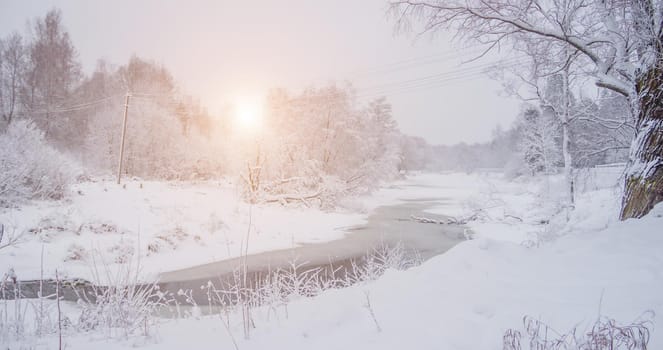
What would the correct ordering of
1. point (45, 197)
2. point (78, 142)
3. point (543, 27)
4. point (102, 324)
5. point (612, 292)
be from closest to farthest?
point (612, 292) → point (102, 324) → point (543, 27) → point (45, 197) → point (78, 142)

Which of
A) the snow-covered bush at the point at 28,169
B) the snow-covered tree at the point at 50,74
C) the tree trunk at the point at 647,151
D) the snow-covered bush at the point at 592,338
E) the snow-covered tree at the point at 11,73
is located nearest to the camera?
the snow-covered bush at the point at 592,338

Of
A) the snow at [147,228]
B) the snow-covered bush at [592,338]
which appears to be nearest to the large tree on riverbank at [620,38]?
the snow-covered bush at [592,338]

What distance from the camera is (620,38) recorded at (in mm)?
4656

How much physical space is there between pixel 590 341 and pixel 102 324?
4.52m

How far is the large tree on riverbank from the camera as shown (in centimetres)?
431

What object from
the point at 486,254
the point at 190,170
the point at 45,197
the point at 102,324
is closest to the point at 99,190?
the point at 45,197

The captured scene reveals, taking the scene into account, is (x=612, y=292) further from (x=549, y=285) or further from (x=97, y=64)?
(x=97, y=64)

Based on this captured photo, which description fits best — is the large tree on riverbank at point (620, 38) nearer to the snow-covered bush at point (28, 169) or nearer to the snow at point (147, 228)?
the snow at point (147, 228)

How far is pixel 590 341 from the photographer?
83.5 inches

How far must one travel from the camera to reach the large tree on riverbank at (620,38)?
170 inches

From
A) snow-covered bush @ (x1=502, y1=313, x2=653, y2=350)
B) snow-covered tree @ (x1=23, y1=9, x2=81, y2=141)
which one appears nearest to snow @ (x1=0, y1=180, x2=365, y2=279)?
snow-covered bush @ (x1=502, y1=313, x2=653, y2=350)

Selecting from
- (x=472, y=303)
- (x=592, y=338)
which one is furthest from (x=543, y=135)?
(x=592, y=338)

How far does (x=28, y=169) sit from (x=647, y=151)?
59.0 ft

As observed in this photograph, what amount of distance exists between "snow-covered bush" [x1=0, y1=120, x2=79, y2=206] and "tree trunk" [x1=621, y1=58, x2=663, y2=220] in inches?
625
